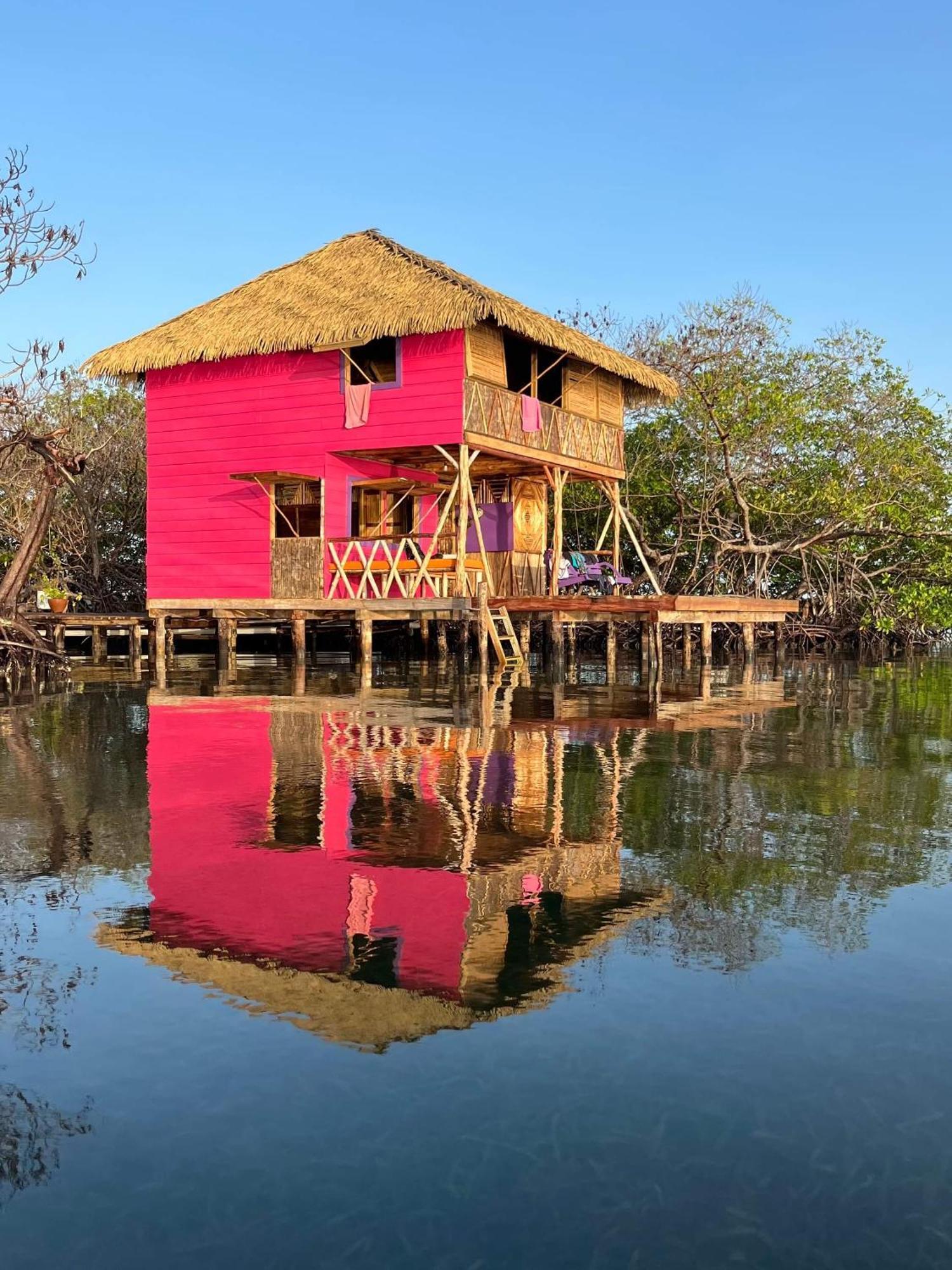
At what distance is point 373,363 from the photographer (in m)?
22.0

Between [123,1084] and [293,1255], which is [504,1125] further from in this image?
[123,1084]

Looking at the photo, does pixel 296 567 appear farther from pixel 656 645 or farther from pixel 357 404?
pixel 656 645

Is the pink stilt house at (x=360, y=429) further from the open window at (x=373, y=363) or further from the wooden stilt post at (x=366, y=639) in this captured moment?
the wooden stilt post at (x=366, y=639)

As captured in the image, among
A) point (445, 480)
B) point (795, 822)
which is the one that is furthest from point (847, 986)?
point (445, 480)

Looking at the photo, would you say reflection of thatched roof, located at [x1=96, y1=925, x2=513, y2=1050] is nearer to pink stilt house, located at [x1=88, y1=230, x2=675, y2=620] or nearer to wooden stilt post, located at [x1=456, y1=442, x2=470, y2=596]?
wooden stilt post, located at [x1=456, y1=442, x2=470, y2=596]

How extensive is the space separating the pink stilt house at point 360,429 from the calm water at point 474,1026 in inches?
512

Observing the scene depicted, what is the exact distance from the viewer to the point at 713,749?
1035 cm

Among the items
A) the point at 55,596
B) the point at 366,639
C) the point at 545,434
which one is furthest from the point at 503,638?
the point at 55,596

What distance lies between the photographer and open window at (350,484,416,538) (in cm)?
2341

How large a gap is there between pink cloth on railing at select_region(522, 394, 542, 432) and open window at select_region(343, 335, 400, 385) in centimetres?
222

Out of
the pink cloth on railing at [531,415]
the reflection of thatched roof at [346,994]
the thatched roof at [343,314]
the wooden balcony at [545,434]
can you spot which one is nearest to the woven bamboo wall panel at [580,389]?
the wooden balcony at [545,434]

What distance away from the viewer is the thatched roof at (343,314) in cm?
1975

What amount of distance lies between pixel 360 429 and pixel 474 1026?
18.0 meters

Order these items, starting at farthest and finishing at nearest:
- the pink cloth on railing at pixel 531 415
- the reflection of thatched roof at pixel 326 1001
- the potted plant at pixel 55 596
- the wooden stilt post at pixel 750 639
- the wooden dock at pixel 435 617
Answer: the potted plant at pixel 55 596 → the wooden stilt post at pixel 750 639 → the pink cloth on railing at pixel 531 415 → the wooden dock at pixel 435 617 → the reflection of thatched roof at pixel 326 1001
